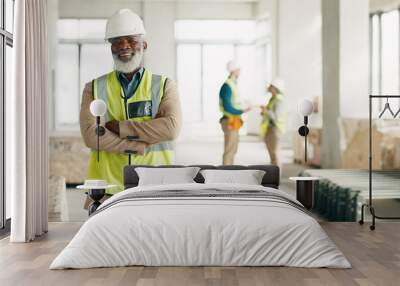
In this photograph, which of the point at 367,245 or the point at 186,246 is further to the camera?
the point at 367,245

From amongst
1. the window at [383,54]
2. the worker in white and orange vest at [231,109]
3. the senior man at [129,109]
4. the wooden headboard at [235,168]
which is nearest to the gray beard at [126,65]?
the senior man at [129,109]

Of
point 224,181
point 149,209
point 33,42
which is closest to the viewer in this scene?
point 149,209

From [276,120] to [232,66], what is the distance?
807mm

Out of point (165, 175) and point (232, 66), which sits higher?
point (232, 66)

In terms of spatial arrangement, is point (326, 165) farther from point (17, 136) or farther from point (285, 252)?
point (17, 136)

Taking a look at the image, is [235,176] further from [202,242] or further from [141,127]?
[202,242]

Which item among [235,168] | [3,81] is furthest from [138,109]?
[3,81]

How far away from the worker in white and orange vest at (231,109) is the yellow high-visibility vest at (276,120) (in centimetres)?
23

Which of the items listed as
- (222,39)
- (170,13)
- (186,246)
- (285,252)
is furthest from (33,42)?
(285,252)

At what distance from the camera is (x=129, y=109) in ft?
24.4

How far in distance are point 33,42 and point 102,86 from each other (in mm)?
1192

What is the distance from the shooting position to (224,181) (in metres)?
7.02

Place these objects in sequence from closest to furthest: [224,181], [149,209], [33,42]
A: [149,209], [33,42], [224,181]

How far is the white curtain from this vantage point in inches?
245
